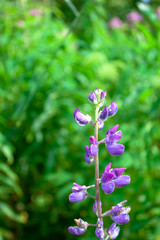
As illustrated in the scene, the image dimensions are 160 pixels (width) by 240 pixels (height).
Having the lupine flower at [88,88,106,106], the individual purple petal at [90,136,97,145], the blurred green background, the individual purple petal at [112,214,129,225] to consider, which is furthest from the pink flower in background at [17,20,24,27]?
the individual purple petal at [112,214,129,225]

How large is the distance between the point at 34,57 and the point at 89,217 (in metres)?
1.31

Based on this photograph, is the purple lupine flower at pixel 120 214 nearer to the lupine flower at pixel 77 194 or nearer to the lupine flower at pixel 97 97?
the lupine flower at pixel 77 194

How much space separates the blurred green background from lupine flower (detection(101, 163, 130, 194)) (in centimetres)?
127

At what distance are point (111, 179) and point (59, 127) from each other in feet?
6.67

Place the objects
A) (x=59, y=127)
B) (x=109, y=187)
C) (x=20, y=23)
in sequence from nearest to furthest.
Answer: (x=109, y=187), (x=20, y=23), (x=59, y=127)

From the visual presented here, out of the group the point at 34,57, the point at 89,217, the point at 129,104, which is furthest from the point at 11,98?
the point at 89,217

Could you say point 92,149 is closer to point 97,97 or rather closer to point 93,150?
point 93,150

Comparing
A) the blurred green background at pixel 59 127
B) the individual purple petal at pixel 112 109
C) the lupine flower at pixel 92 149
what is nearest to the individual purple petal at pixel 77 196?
the lupine flower at pixel 92 149

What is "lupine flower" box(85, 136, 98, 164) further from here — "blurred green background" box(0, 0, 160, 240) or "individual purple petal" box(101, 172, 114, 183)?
"blurred green background" box(0, 0, 160, 240)

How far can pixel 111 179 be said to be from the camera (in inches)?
39.4

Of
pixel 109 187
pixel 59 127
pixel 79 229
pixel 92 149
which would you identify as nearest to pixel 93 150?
pixel 92 149

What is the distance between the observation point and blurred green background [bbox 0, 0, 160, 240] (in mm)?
2475

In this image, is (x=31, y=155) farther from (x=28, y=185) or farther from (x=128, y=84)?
(x=128, y=84)

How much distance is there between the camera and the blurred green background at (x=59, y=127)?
2475 millimetres
